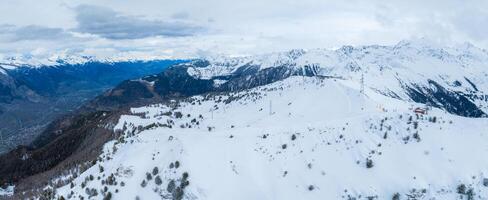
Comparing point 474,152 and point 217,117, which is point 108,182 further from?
point 217,117

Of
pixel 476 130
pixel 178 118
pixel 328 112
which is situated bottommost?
pixel 178 118

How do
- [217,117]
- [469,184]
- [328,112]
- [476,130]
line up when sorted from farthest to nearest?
[217,117], [328,112], [476,130], [469,184]

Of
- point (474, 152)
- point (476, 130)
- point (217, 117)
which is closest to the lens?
point (474, 152)

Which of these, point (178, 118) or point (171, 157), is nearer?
point (171, 157)

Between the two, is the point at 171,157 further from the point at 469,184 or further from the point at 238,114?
the point at 238,114

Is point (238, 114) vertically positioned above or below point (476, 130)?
below

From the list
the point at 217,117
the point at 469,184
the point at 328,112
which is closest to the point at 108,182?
the point at 469,184
